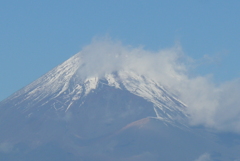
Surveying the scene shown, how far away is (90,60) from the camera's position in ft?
474

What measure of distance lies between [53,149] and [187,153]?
22.1 metres

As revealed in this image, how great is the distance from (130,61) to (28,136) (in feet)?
80.9

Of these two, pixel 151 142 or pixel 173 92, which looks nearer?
pixel 151 142

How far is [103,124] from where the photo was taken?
442 ft

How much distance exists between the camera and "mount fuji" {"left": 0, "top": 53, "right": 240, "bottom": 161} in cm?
12838

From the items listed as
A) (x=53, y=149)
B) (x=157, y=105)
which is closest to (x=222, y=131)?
(x=157, y=105)

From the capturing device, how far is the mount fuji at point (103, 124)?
128m

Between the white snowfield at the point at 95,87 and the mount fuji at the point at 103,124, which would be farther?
the white snowfield at the point at 95,87

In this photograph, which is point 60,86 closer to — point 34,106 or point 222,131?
point 34,106

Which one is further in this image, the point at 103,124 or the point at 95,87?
the point at 95,87

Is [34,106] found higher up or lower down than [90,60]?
lower down

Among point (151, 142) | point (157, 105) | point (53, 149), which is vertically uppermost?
point (157, 105)

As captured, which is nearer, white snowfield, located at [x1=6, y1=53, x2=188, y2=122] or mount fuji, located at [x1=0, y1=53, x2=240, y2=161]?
mount fuji, located at [x1=0, y1=53, x2=240, y2=161]

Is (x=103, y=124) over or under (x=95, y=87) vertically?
under
